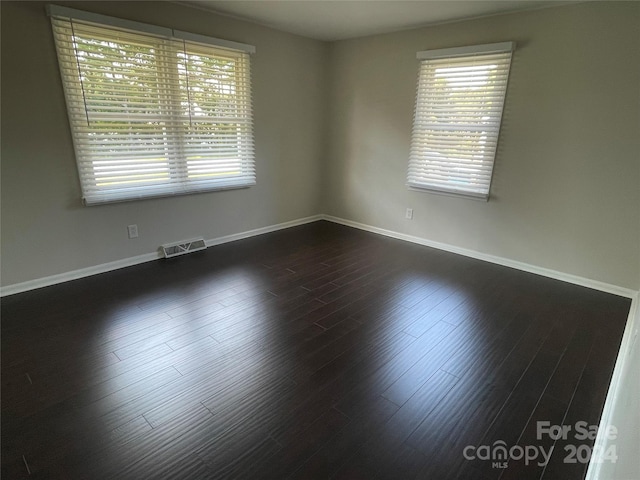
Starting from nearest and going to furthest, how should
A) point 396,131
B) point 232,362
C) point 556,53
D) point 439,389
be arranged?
point 439,389, point 232,362, point 556,53, point 396,131

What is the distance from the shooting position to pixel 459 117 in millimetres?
3682

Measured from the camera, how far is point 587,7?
2859 mm

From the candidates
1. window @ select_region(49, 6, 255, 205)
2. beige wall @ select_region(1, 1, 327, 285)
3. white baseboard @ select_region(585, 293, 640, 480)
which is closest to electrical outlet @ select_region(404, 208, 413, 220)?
beige wall @ select_region(1, 1, 327, 285)

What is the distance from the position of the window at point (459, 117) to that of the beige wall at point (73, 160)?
1.54m

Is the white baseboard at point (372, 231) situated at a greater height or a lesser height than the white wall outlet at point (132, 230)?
lesser

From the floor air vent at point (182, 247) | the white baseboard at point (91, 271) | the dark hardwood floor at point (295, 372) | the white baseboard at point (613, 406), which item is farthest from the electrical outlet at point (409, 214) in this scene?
the floor air vent at point (182, 247)

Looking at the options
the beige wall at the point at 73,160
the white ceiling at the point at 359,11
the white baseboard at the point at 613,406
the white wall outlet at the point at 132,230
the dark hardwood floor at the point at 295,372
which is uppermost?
the white ceiling at the point at 359,11

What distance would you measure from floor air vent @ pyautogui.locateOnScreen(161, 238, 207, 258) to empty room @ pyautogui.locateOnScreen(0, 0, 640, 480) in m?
0.03

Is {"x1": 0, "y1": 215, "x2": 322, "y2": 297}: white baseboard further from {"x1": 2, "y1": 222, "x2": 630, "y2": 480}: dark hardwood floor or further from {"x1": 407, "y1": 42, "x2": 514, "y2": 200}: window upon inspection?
{"x1": 407, "y1": 42, "x2": 514, "y2": 200}: window

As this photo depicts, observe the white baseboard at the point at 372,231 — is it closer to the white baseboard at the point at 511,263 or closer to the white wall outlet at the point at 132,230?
the white baseboard at the point at 511,263

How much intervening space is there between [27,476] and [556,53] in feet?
14.5

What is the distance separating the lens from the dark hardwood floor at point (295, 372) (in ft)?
4.93

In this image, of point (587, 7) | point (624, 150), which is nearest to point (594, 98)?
point (624, 150)

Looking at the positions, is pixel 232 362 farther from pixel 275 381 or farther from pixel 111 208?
pixel 111 208
